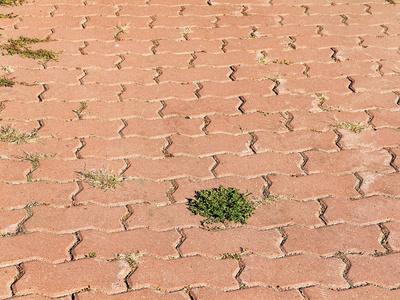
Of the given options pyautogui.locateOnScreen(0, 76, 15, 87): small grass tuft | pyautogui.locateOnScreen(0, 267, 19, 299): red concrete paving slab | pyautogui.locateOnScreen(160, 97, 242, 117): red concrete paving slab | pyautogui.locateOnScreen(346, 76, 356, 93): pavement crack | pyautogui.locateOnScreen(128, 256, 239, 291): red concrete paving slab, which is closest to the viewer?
pyautogui.locateOnScreen(0, 267, 19, 299): red concrete paving slab

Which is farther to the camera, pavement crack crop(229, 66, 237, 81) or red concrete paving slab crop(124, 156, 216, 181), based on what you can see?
pavement crack crop(229, 66, 237, 81)

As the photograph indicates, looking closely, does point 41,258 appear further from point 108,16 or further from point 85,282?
point 108,16

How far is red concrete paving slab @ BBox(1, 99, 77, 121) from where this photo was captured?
418 centimetres

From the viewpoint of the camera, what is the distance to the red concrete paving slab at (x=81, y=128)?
158 inches

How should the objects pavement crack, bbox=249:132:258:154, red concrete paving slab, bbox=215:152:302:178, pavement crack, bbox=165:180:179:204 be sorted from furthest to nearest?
1. pavement crack, bbox=249:132:258:154
2. red concrete paving slab, bbox=215:152:302:178
3. pavement crack, bbox=165:180:179:204

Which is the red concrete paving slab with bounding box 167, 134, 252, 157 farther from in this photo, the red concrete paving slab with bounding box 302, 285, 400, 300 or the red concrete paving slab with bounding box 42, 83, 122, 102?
the red concrete paving slab with bounding box 302, 285, 400, 300

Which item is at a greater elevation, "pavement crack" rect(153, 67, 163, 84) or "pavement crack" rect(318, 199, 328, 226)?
"pavement crack" rect(153, 67, 163, 84)

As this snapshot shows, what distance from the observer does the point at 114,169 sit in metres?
3.70

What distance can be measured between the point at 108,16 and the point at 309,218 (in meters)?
3.39

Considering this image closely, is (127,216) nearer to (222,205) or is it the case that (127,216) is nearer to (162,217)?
(162,217)

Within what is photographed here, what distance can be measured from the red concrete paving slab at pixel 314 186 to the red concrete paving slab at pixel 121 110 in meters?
1.14

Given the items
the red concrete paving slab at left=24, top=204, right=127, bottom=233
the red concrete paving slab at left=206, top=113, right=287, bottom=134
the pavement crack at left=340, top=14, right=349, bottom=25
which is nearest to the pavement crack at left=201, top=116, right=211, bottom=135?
the red concrete paving slab at left=206, top=113, right=287, bottom=134

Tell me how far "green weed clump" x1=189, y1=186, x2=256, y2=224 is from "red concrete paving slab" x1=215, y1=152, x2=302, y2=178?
0.78ft

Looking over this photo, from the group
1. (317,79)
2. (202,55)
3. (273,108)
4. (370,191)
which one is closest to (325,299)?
(370,191)
